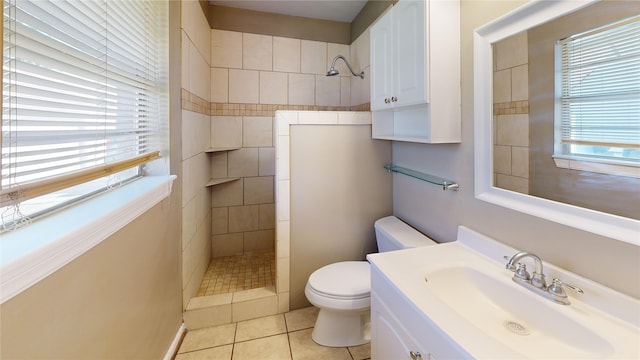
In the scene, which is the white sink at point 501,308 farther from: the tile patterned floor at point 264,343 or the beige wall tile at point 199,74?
the beige wall tile at point 199,74

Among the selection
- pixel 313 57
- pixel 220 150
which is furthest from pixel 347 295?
pixel 313 57

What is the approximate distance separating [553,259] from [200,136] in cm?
222

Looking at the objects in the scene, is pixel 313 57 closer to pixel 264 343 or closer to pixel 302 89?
pixel 302 89

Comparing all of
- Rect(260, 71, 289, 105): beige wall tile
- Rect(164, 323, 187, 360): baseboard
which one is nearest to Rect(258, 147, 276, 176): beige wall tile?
Rect(260, 71, 289, 105): beige wall tile

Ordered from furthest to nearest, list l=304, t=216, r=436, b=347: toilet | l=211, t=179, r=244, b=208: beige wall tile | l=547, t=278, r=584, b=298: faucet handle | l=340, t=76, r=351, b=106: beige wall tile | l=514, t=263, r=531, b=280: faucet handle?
1. l=340, t=76, r=351, b=106: beige wall tile
2. l=211, t=179, r=244, b=208: beige wall tile
3. l=304, t=216, r=436, b=347: toilet
4. l=514, t=263, r=531, b=280: faucet handle
5. l=547, t=278, r=584, b=298: faucet handle

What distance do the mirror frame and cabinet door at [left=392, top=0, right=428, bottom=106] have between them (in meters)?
0.23

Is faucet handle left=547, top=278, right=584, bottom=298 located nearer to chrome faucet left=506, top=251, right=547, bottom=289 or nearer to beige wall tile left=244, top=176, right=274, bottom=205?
chrome faucet left=506, top=251, right=547, bottom=289

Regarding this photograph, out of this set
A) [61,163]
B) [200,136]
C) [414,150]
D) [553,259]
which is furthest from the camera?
[200,136]

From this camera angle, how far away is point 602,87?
2.87 ft

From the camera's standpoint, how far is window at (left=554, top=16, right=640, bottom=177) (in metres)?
0.80

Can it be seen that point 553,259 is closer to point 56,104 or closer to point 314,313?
point 314,313

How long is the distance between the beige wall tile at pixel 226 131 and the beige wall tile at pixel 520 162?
220 cm

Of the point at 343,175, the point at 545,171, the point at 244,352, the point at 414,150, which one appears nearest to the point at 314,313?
the point at 244,352

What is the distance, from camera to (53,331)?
70 centimetres
